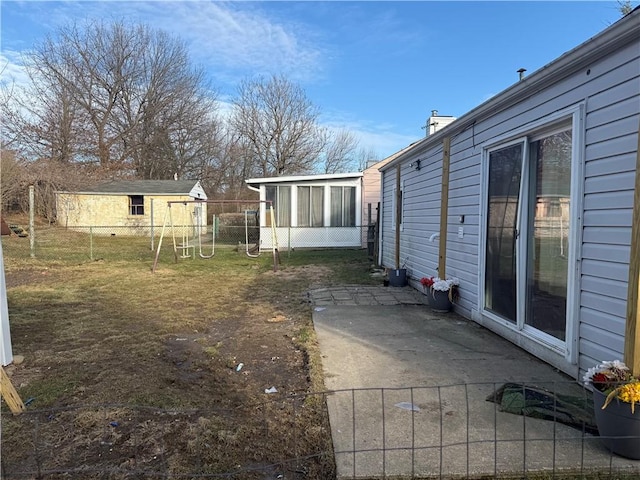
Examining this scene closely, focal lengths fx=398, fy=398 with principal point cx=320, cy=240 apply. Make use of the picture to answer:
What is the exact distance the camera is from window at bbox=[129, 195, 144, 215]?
22.4m

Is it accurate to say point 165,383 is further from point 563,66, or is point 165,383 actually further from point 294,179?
point 294,179

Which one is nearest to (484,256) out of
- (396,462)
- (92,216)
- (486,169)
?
(486,169)

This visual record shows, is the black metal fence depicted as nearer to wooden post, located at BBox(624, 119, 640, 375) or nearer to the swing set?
wooden post, located at BBox(624, 119, 640, 375)

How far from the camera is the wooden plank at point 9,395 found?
2629 mm

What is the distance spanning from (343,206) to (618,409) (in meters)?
13.5

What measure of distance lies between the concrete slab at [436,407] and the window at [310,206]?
1029cm

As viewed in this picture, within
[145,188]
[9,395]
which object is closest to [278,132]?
[145,188]

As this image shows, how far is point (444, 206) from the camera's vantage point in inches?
241

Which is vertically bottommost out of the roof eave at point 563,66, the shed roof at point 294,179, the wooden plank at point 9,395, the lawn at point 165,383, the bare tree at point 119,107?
the lawn at point 165,383

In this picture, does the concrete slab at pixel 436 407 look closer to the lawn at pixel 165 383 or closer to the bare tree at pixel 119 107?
the lawn at pixel 165 383

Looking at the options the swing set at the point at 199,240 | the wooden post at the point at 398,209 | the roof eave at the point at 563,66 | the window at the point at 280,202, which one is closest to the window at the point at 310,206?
the window at the point at 280,202

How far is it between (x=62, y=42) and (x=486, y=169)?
32.7 meters

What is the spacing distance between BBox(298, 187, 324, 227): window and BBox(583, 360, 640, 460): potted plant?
43.1 ft

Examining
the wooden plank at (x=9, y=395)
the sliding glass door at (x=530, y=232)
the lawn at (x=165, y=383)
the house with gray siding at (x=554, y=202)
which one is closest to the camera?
the lawn at (x=165, y=383)
